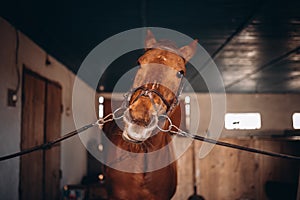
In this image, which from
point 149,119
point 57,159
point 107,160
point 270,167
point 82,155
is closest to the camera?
point 149,119

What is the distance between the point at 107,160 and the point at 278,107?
31.1ft

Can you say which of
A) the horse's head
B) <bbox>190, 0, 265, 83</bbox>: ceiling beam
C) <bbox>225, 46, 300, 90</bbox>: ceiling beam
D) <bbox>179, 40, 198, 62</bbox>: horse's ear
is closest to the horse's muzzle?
the horse's head

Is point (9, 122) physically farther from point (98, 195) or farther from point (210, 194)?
point (210, 194)

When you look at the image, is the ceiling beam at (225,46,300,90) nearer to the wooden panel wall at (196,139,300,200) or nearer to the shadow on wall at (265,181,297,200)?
the wooden panel wall at (196,139,300,200)

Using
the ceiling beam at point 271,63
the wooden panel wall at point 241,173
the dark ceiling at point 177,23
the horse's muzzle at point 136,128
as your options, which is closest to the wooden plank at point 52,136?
the dark ceiling at point 177,23

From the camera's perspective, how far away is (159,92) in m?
1.95

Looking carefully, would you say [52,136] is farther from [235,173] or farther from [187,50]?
[235,173]

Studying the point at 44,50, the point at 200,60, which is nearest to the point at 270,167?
the point at 200,60

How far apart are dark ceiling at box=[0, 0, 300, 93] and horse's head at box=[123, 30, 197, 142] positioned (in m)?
0.92

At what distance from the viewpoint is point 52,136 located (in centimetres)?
509

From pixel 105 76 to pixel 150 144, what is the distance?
5311 millimetres

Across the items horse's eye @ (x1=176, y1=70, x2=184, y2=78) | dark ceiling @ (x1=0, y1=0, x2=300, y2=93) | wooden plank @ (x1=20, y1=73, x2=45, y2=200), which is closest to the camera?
horse's eye @ (x1=176, y1=70, x2=184, y2=78)

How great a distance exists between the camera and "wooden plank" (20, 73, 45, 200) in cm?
386

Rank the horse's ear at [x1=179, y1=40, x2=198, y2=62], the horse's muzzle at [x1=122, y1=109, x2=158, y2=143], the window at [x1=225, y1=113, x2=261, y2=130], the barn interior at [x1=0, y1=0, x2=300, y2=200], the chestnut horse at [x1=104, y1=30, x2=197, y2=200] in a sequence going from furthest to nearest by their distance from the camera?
the window at [x1=225, y1=113, x2=261, y2=130]
the barn interior at [x1=0, y1=0, x2=300, y2=200]
the horse's ear at [x1=179, y1=40, x2=198, y2=62]
the chestnut horse at [x1=104, y1=30, x2=197, y2=200]
the horse's muzzle at [x1=122, y1=109, x2=158, y2=143]
